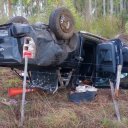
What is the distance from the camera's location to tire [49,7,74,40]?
780cm

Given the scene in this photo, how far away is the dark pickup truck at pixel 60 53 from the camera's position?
297 inches

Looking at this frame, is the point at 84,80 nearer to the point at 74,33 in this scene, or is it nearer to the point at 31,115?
the point at 74,33

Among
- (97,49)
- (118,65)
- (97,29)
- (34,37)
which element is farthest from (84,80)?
(97,29)

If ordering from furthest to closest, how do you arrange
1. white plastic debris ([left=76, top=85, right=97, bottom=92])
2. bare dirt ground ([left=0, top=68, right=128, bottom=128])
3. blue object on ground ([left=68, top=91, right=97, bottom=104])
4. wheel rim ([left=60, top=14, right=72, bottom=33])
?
1. white plastic debris ([left=76, top=85, right=97, bottom=92])
2. blue object on ground ([left=68, top=91, right=97, bottom=104])
3. wheel rim ([left=60, top=14, right=72, bottom=33])
4. bare dirt ground ([left=0, top=68, right=128, bottom=128])

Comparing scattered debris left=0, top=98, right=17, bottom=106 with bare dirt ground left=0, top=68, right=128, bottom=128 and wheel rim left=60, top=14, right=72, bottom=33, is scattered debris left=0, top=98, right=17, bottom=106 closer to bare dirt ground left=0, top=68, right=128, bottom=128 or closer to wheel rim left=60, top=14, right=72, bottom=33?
bare dirt ground left=0, top=68, right=128, bottom=128

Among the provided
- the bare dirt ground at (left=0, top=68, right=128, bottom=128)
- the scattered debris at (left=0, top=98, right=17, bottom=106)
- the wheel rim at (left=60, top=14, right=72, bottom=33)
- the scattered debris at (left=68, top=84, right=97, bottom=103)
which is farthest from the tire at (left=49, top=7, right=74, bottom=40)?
the scattered debris at (left=0, top=98, right=17, bottom=106)

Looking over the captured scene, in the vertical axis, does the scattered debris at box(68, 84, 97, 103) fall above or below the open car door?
below

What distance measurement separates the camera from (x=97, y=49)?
8859 mm

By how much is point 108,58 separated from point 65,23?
3.79ft

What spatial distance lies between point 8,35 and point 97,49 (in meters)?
2.09

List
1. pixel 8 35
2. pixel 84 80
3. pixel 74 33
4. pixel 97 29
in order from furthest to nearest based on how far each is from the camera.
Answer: pixel 97 29 → pixel 84 80 → pixel 74 33 → pixel 8 35

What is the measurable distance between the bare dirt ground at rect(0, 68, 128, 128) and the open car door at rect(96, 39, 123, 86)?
0.47m

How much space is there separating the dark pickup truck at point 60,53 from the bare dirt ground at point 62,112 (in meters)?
0.40

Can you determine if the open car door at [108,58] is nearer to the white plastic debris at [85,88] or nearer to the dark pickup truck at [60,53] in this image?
the dark pickup truck at [60,53]
